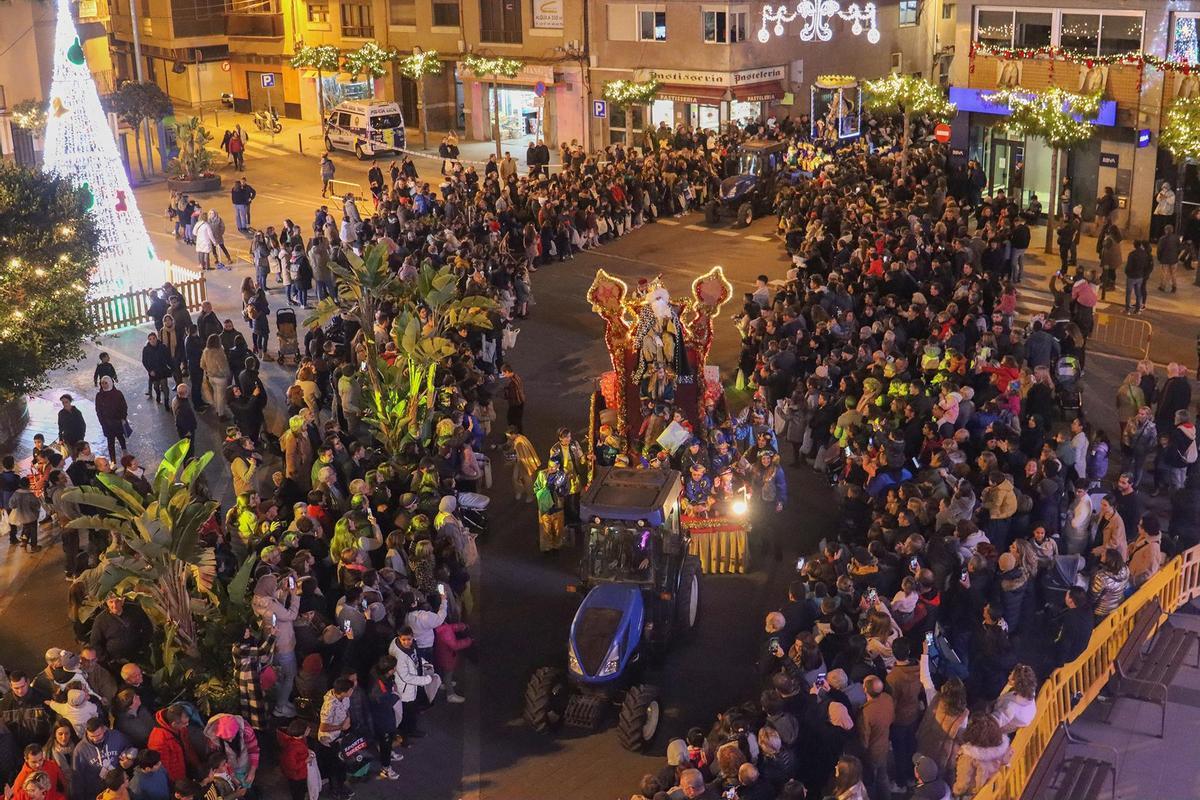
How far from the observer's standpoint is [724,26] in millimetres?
39344

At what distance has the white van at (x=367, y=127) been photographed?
1665 inches

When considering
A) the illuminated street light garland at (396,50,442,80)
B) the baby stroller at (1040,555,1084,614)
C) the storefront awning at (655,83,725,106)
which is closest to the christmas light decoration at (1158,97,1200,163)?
the storefront awning at (655,83,725,106)

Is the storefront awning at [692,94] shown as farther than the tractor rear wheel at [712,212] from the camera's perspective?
Yes

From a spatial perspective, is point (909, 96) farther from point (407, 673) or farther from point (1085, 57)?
point (407, 673)

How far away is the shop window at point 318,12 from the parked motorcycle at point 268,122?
3.82 m

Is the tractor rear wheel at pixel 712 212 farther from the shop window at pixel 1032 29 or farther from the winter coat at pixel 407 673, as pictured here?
the winter coat at pixel 407 673

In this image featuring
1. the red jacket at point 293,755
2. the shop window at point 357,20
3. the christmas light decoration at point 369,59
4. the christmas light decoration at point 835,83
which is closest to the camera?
the red jacket at point 293,755

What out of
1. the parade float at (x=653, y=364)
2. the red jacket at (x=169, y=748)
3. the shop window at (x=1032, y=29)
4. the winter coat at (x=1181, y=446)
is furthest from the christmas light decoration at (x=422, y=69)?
the red jacket at (x=169, y=748)

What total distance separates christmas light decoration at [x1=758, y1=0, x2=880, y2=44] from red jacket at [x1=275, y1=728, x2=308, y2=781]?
91.9 ft

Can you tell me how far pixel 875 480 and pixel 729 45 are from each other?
26704 millimetres

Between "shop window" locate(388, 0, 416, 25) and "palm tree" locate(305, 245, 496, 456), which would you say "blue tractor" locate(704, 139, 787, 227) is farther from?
"shop window" locate(388, 0, 416, 25)

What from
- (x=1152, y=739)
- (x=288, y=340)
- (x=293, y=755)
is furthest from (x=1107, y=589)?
(x=288, y=340)

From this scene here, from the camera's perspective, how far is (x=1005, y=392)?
655 inches

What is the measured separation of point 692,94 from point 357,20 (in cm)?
1489
